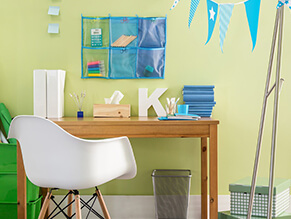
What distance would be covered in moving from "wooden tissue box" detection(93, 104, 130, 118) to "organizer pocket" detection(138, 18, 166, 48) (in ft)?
1.83

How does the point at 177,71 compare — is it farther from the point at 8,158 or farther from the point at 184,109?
the point at 8,158

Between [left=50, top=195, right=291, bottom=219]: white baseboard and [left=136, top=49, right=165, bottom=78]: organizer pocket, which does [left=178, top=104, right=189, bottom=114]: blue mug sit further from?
[left=50, top=195, right=291, bottom=219]: white baseboard

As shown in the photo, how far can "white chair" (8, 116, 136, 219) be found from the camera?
6.63ft

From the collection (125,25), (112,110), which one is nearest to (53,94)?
(112,110)

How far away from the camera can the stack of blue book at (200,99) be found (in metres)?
2.98

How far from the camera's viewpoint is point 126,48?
316 centimetres

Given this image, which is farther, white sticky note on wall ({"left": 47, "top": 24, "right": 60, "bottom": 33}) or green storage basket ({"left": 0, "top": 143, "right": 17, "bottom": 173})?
white sticky note on wall ({"left": 47, "top": 24, "right": 60, "bottom": 33})

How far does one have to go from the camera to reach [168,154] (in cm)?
318

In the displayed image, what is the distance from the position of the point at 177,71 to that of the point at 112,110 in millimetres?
632

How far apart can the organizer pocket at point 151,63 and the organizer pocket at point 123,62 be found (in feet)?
0.16

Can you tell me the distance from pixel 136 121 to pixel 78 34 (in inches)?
40.3

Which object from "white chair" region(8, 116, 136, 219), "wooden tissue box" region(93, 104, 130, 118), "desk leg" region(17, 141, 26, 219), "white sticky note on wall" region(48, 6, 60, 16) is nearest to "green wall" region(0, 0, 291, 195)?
"white sticky note on wall" region(48, 6, 60, 16)

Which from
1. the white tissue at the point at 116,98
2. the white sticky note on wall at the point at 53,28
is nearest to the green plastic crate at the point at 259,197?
the white tissue at the point at 116,98

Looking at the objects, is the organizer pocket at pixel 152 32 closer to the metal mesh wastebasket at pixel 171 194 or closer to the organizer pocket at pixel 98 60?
the organizer pocket at pixel 98 60
